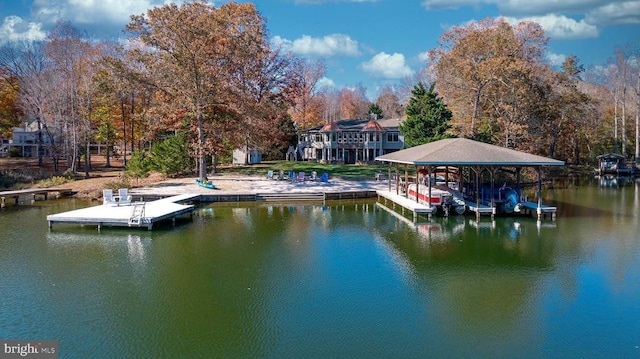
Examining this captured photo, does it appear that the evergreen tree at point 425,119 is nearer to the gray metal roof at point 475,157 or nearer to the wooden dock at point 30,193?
the gray metal roof at point 475,157

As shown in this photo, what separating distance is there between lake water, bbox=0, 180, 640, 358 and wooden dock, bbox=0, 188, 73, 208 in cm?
710

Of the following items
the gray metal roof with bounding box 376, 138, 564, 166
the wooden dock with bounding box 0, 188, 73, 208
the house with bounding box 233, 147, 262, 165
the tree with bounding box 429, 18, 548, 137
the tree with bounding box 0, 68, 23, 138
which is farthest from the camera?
the house with bounding box 233, 147, 262, 165

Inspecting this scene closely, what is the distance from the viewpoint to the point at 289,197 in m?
27.9

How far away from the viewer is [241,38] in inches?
1152

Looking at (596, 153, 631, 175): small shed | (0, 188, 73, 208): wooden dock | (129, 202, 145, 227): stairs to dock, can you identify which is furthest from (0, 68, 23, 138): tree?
(596, 153, 631, 175): small shed

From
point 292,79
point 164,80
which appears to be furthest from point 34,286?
point 292,79

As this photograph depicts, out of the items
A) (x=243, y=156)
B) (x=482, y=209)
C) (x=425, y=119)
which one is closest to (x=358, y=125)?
(x=243, y=156)

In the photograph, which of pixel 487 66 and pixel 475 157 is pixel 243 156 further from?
pixel 475 157

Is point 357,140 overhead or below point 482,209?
overhead

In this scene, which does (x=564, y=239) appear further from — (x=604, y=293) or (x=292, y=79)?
(x=292, y=79)

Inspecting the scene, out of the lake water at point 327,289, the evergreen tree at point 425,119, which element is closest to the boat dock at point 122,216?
the lake water at point 327,289

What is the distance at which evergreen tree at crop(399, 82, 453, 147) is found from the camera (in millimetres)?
40688

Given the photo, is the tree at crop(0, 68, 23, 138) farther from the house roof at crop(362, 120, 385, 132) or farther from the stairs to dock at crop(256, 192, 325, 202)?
the house roof at crop(362, 120, 385, 132)
